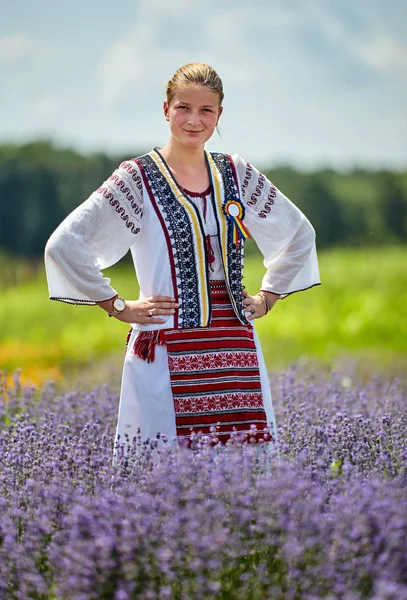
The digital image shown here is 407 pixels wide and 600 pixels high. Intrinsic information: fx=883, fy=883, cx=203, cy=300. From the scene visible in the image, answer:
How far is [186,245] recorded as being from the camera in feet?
10.1

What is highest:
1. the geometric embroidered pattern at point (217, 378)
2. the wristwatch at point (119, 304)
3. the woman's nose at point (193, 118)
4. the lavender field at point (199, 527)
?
the woman's nose at point (193, 118)

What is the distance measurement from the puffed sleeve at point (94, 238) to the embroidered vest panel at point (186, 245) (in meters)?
0.07

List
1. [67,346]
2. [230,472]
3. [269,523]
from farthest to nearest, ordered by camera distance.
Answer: [67,346] < [230,472] < [269,523]

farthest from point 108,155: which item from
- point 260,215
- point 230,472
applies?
point 230,472

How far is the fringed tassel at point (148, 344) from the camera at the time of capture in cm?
309

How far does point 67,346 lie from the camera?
9.13 m

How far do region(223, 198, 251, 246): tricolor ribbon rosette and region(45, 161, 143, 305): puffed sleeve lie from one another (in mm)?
314

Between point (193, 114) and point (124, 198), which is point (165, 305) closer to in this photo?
point (124, 198)

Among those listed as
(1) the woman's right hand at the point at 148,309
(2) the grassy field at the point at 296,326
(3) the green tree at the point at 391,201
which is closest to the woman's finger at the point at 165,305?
(1) the woman's right hand at the point at 148,309

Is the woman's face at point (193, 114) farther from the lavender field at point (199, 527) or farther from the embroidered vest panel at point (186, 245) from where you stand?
the lavender field at point (199, 527)

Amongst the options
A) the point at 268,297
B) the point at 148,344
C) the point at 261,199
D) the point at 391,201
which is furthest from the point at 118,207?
the point at 391,201

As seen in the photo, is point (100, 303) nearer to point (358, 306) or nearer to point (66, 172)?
point (358, 306)

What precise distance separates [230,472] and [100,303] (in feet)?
2.93

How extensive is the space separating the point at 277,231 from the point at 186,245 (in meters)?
0.50
